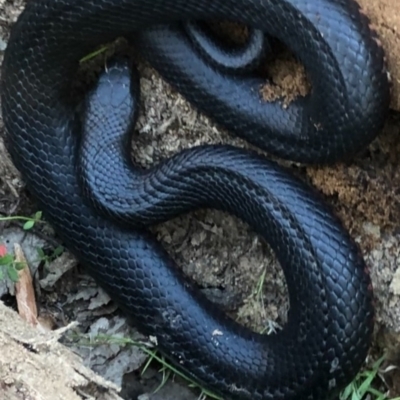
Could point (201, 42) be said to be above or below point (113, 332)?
above

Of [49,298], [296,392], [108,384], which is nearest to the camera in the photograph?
[108,384]

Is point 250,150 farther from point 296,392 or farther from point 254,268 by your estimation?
point 296,392

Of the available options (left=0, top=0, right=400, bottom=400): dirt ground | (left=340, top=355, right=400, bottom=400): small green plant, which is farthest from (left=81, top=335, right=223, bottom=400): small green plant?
(left=340, top=355, right=400, bottom=400): small green plant

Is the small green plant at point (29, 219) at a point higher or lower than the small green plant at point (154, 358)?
higher

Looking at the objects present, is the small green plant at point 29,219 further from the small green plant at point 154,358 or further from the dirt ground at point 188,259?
the small green plant at point 154,358

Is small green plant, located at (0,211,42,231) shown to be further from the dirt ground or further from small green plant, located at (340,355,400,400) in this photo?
small green plant, located at (340,355,400,400)

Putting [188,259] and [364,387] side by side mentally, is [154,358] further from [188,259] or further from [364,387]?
[364,387]

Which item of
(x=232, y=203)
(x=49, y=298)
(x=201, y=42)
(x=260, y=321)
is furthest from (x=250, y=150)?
(x=49, y=298)

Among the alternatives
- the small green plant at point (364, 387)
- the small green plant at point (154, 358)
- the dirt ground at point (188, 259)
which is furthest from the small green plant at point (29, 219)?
the small green plant at point (364, 387)
